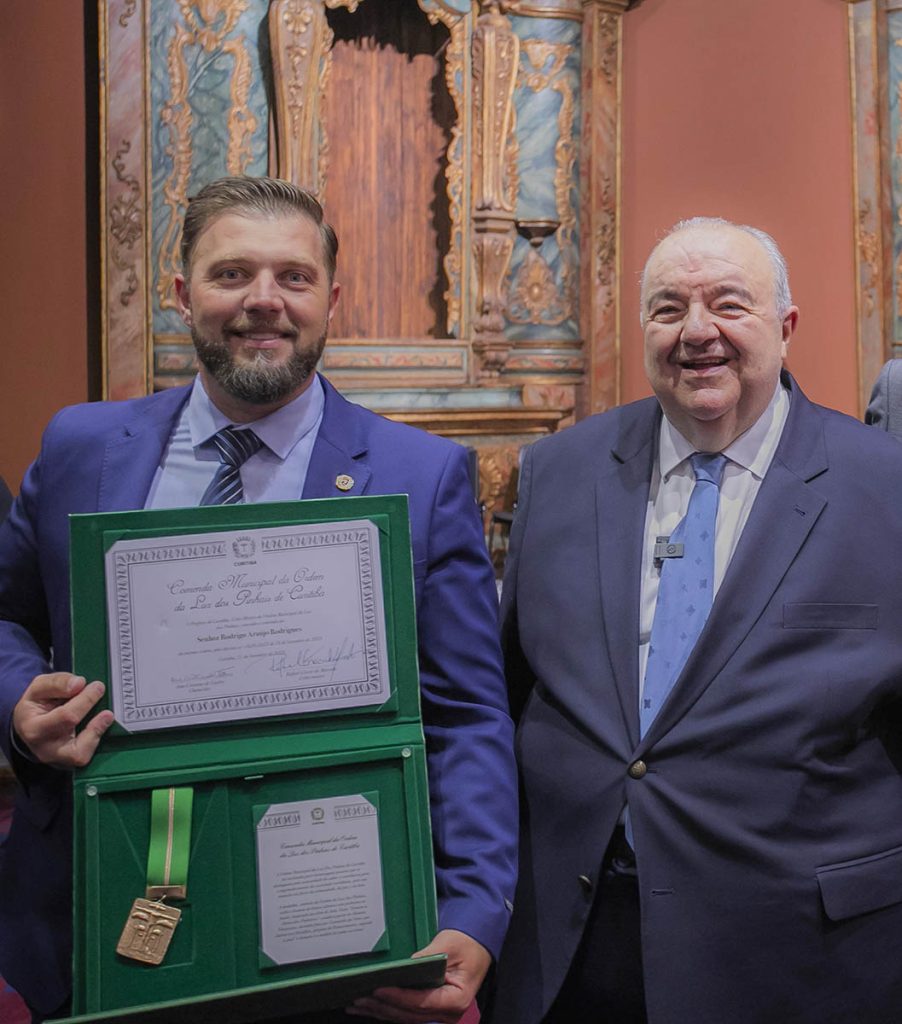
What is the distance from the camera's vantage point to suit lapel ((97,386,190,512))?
155cm

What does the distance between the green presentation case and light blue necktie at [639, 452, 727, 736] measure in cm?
42

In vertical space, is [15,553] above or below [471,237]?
below

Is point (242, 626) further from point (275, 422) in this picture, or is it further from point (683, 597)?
point (683, 597)

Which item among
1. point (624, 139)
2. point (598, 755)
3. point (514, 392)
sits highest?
point (624, 139)

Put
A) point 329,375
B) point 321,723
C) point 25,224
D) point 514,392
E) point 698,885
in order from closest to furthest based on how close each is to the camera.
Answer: point 321,723, point 698,885, point 25,224, point 329,375, point 514,392

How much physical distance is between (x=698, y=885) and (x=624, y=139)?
560 centimetres

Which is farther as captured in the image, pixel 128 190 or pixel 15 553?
pixel 128 190

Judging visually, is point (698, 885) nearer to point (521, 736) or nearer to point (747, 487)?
point (521, 736)

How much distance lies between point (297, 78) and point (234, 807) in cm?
497

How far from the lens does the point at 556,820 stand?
→ 1709 millimetres

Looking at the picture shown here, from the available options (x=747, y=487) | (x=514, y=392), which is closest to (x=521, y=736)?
(x=747, y=487)

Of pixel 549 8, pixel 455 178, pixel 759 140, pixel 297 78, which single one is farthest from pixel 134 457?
pixel 759 140

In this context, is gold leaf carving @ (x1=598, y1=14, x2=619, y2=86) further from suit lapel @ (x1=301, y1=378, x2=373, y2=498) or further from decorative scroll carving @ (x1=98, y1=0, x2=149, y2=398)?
suit lapel @ (x1=301, y1=378, x2=373, y2=498)

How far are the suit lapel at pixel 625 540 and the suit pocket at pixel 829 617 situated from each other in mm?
208
